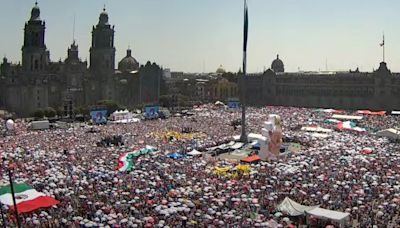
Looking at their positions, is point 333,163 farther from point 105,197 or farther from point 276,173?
point 105,197

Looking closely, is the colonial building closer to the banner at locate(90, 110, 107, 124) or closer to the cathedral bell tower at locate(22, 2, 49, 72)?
the cathedral bell tower at locate(22, 2, 49, 72)

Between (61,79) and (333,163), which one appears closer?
(333,163)

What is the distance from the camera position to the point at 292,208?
69.6ft

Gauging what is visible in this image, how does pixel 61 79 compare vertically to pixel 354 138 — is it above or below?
above

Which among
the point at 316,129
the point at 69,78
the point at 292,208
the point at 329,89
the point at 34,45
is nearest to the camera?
the point at 292,208

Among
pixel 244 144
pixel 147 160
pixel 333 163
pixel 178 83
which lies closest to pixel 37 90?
pixel 178 83

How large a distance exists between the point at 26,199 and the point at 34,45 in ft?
209

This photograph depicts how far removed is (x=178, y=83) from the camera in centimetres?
11412

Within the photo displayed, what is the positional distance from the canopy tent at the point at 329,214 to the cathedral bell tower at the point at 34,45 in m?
68.5

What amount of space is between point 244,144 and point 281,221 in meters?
23.2

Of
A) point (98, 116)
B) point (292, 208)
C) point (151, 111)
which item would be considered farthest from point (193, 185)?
point (151, 111)

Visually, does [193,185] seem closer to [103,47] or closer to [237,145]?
[237,145]

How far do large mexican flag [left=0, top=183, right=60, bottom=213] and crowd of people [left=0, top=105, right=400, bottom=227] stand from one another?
0.33m

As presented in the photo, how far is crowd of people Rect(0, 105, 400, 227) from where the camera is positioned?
20203mm
